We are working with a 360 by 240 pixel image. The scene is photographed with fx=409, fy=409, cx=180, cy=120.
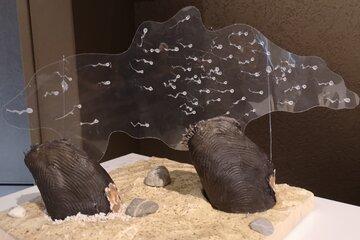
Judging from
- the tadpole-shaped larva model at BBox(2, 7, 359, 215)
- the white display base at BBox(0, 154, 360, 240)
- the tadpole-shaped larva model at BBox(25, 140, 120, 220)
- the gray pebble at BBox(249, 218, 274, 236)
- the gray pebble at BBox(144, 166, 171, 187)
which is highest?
the tadpole-shaped larva model at BBox(2, 7, 359, 215)

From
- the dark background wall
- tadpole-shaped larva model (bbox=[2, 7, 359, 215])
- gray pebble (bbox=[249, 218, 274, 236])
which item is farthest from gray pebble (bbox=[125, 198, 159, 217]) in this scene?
the dark background wall

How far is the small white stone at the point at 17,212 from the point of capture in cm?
141

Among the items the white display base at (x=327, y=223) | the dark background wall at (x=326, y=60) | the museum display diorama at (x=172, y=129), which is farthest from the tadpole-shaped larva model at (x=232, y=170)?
the dark background wall at (x=326, y=60)

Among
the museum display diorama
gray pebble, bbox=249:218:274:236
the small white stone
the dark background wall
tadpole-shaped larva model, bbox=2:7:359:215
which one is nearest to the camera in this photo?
gray pebble, bbox=249:218:274:236

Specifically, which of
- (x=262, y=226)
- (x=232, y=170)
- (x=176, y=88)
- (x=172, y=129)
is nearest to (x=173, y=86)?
(x=176, y=88)

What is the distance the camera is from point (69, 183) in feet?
4.40

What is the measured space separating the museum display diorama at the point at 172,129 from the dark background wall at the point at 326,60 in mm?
262

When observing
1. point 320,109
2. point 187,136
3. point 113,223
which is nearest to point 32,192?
point 113,223

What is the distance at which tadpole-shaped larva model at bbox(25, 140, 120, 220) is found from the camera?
1.34 meters

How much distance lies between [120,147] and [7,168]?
86cm

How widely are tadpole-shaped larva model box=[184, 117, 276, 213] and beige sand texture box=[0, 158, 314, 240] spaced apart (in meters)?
0.04

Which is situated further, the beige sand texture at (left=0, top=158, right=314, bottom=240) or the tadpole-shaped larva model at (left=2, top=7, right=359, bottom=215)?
the tadpole-shaped larva model at (left=2, top=7, right=359, bottom=215)

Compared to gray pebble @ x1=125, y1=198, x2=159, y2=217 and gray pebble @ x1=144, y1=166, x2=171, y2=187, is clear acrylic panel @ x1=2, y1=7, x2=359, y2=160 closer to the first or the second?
gray pebble @ x1=144, y1=166, x2=171, y2=187

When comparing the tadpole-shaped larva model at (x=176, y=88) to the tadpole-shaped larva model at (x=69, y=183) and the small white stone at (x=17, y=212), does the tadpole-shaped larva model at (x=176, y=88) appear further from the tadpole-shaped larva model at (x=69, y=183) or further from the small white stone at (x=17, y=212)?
the small white stone at (x=17, y=212)
